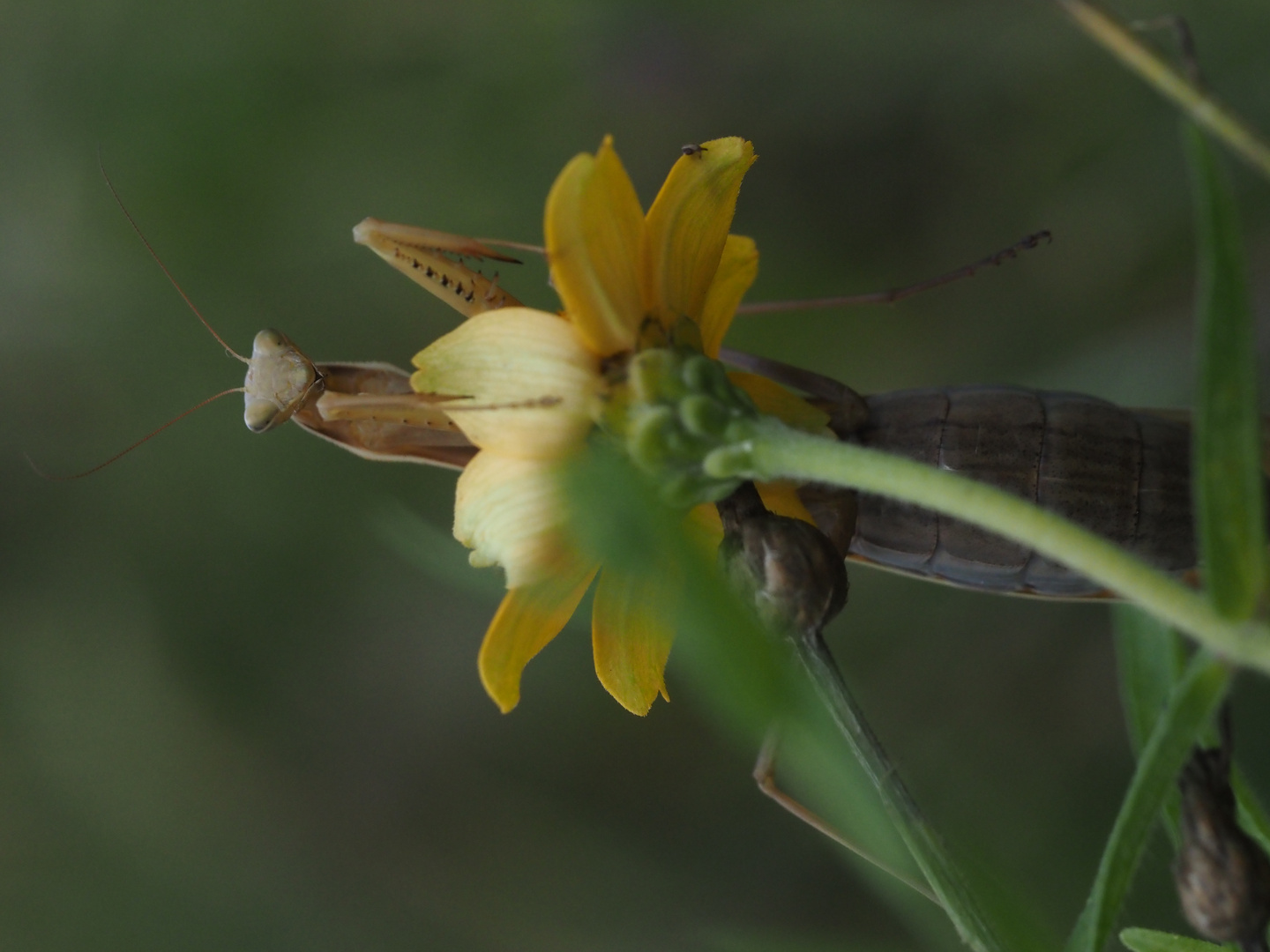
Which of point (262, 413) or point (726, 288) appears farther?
point (262, 413)

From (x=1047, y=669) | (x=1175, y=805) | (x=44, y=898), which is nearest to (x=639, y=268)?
(x=1175, y=805)

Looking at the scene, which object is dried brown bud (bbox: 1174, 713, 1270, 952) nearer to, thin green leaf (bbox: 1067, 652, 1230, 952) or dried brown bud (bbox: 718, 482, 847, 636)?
thin green leaf (bbox: 1067, 652, 1230, 952)

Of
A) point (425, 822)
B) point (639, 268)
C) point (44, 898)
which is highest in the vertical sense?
point (639, 268)

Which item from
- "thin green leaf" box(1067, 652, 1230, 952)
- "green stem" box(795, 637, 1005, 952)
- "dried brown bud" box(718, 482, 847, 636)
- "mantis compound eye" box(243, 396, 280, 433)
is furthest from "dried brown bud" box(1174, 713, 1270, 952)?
"mantis compound eye" box(243, 396, 280, 433)

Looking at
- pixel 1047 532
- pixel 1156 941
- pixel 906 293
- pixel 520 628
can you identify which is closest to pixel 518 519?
pixel 520 628

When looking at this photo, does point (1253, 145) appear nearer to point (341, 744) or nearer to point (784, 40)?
point (784, 40)

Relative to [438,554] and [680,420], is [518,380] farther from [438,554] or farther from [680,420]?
[438,554]
